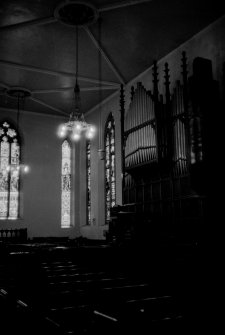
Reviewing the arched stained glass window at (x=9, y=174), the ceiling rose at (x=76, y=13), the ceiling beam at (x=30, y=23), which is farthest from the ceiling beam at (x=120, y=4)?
the arched stained glass window at (x=9, y=174)

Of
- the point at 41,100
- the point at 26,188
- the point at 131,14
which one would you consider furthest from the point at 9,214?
the point at 131,14

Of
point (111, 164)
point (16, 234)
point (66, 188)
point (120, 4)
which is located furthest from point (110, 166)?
point (120, 4)

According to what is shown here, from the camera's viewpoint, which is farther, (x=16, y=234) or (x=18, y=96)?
(x=18, y=96)

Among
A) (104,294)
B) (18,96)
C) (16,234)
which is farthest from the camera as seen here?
(18,96)

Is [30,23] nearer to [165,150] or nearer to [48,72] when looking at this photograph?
[48,72]

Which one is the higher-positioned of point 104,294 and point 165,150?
point 165,150

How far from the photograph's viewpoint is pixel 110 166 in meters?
14.9

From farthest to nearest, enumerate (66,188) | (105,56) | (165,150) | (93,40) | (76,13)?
(66,188), (105,56), (93,40), (165,150), (76,13)

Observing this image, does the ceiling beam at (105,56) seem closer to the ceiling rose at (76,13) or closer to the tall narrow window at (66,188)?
the ceiling rose at (76,13)

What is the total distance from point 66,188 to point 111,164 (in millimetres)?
3430

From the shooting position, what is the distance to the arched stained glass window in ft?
52.6

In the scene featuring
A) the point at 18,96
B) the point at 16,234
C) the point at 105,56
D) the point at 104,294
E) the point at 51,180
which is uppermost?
the point at 105,56

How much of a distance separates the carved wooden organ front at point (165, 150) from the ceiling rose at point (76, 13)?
7.78 ft

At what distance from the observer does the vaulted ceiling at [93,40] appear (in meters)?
9.27
